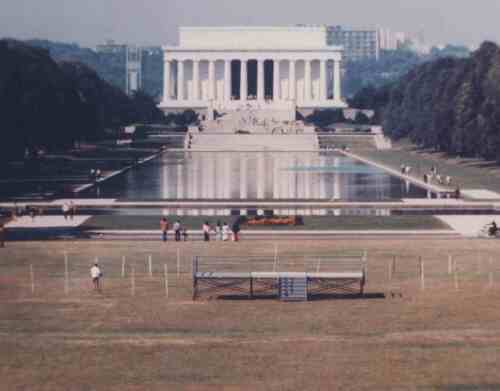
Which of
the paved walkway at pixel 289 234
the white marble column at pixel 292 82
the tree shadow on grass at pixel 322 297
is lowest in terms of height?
the tree shadow on grass at pixel 322 297

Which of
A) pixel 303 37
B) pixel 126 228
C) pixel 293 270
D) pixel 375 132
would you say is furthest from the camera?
pixel 303 37

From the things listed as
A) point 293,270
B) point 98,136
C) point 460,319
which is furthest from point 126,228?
point 98,136

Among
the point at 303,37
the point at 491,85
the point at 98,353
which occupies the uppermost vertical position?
the point at 303,37

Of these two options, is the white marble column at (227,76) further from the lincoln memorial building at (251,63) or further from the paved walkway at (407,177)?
the paved walkway at (407,177)

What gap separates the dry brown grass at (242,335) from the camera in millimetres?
26266

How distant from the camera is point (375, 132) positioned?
14562 centimetres

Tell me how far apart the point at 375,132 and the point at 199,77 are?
5322 centimetres

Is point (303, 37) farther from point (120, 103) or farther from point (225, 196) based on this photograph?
point (225, 196)

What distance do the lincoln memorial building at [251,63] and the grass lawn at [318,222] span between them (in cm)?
12856

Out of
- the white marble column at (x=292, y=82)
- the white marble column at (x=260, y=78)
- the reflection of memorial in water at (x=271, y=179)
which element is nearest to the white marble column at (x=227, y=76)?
the white marble column at (x=260, y=78)

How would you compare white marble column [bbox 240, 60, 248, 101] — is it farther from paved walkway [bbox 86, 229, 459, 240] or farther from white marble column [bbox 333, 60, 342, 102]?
paved walkway [bbox 86, 229, 459, 240]

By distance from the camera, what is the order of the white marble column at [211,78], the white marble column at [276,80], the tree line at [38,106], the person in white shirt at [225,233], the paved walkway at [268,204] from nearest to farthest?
the person in white shirt at [225,233], the paved walkway at [268,204], the tree line at [38,106], the white marble column at [276,80], the white marble column at [211,78]

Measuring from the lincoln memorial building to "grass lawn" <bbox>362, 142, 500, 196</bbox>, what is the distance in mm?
62614

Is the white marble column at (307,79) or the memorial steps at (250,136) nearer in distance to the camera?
the memorial steps at (250,136)
